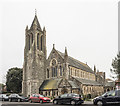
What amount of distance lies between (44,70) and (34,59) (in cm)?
501

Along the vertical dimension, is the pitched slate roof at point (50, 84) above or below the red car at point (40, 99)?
above

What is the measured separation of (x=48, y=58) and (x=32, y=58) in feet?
16.4

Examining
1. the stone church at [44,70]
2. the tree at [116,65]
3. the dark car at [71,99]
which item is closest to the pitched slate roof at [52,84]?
the stone church at [44,70]

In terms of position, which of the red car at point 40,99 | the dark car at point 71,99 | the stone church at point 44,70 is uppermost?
the stone church at point 44,70

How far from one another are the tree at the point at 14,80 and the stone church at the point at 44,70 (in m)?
15.8

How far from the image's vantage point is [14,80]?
64.3 metres

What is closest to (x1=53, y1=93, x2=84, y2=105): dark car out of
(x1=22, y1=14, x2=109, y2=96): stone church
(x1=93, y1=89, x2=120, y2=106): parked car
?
(x1=93, y1=89, x2=120, y2=106): parked car

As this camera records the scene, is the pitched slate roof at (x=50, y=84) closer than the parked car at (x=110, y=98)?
No

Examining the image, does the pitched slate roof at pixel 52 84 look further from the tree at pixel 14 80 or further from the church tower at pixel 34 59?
the tree at pixel 14 80

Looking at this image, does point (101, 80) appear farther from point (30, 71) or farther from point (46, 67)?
point (30, 71)

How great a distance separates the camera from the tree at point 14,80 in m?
63.5

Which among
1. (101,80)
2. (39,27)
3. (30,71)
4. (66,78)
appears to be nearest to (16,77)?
(30,71)

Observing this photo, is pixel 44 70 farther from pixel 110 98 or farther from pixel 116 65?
pixel 110 98

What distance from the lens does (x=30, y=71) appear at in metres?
48.6
